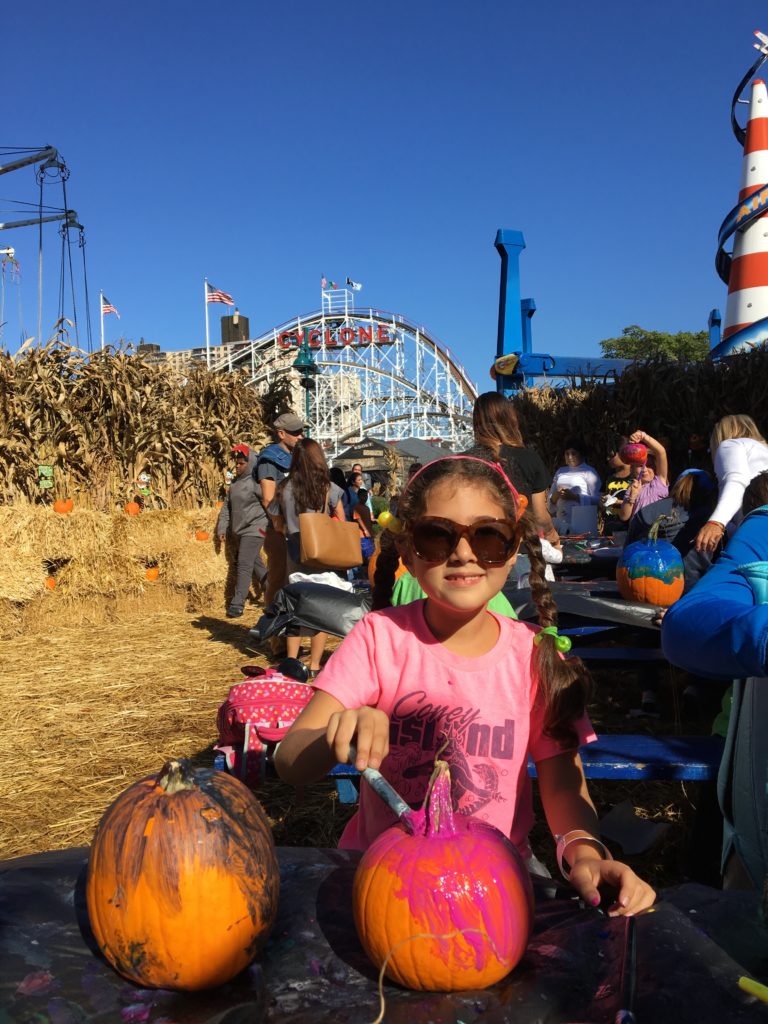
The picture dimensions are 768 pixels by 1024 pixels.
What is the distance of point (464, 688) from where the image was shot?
5.75 ft

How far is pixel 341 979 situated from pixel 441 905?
171 mm

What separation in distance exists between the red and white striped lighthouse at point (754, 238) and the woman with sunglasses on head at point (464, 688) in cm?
1343

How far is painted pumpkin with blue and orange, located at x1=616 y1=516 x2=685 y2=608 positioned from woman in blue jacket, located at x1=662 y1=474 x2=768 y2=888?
306cm

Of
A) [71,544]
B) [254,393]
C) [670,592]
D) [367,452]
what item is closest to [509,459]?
[670,592]

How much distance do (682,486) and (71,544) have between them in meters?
6.74

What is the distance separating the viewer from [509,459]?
424 cm

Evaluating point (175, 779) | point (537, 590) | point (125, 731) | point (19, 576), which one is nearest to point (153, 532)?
point (19, 576)

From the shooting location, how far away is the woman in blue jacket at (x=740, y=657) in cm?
149

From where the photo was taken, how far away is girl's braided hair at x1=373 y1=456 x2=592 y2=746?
1728mm

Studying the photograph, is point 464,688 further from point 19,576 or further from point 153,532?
point 153,532

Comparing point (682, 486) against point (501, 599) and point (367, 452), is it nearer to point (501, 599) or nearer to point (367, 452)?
point (501, 599)

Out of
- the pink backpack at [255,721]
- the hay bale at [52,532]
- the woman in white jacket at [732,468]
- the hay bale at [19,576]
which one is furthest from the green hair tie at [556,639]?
the hay bale at [52,532]

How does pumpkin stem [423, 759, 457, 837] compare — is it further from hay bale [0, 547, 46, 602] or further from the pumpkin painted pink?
hay bale [0, 547, 46, 602]

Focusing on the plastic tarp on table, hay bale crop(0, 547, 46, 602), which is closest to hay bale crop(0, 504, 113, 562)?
hay bale crop(0, 547, 46, 602)
